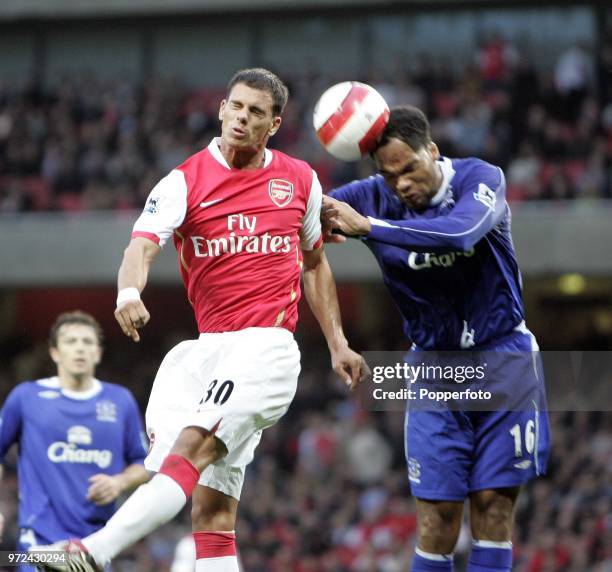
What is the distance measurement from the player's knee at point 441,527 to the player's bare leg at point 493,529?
11 cm

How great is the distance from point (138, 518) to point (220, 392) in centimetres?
77

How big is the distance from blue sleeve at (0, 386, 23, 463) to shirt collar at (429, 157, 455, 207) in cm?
325

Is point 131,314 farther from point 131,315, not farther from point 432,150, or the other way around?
point 432,150

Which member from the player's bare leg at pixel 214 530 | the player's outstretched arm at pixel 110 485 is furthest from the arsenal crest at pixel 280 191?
the player's outstretched arm at pixel 110 485

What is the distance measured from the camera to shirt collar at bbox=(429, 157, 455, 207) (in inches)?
234

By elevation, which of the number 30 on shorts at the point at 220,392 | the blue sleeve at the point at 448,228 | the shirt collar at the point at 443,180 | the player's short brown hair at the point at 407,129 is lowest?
the number 30 on shorts at the point at 220,392

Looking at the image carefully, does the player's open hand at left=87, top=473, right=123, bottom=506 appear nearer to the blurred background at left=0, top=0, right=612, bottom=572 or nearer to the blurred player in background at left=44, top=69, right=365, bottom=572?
the blurred player in background at left=44, top=69, right=365, bottom=572

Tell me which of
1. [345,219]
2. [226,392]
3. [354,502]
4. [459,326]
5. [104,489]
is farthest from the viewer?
[354,502]

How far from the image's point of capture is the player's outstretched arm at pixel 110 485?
707cm

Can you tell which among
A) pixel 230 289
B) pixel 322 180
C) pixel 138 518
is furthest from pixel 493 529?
pixel 322 180

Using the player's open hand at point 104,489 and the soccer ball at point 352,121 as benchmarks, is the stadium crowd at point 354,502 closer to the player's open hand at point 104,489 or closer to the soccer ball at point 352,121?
the player's open hand at point 104,489

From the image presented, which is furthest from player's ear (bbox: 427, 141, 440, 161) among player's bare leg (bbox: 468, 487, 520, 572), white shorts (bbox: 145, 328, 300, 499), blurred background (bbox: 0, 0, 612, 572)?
blurred background (bbox: 0, 0, 612, 572)

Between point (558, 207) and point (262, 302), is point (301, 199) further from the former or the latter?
point (558, 207)

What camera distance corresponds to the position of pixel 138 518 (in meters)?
4.50
